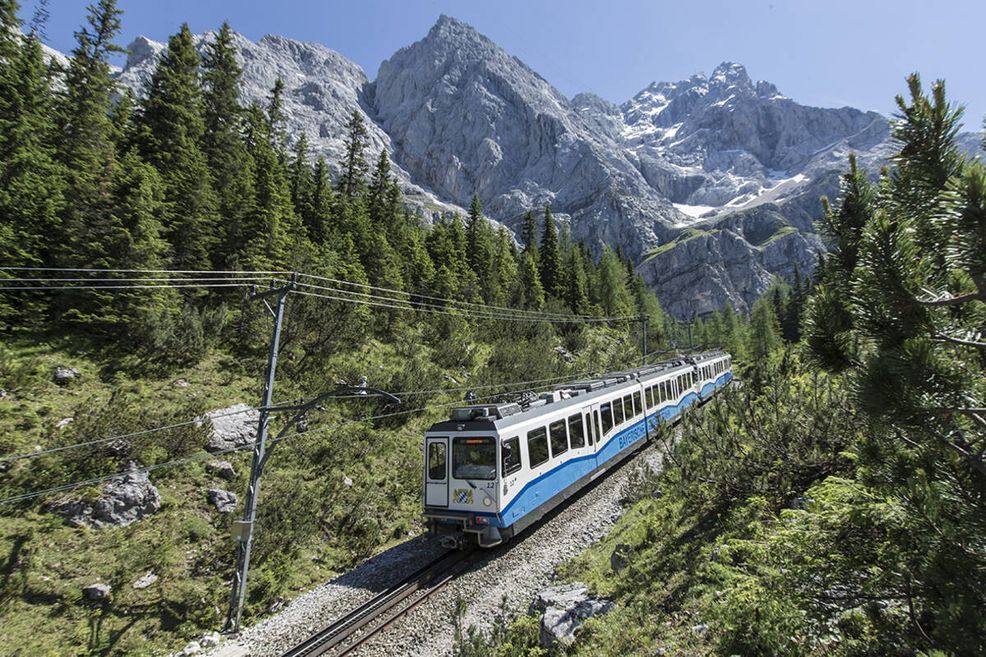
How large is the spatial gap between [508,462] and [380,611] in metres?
4.32

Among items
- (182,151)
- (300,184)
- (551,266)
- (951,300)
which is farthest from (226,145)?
(951,300)

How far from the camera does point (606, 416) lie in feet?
54.2

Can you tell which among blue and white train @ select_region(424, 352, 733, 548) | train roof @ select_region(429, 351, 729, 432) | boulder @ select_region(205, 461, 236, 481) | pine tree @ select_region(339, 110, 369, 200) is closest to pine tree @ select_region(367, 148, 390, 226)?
pine tree @ select_region(339, 110, 369, 200)

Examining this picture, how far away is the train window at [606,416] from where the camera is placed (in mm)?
16297

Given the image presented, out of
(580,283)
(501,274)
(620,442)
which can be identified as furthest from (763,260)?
(620,442)

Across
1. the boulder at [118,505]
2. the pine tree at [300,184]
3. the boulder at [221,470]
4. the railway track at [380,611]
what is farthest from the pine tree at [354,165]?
the railway track at [380,611]

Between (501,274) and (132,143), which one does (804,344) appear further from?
(501,274)

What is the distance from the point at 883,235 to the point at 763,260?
203 metres

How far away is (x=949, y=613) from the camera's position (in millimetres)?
2205

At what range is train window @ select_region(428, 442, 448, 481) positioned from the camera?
12.4 m

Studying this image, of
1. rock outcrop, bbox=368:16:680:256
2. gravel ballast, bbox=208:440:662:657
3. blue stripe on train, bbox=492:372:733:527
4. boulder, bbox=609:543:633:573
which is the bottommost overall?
gravel ballast, bbox=208:440:662:657

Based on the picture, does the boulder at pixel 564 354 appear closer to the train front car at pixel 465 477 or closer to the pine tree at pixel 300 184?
the pine tree at pixel 300 184

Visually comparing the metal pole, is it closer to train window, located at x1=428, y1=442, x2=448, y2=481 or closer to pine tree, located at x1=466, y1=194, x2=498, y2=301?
train window, located at x1=428, y1=442, x2=448, y2=481

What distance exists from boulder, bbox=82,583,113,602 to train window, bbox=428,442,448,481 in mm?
7567
